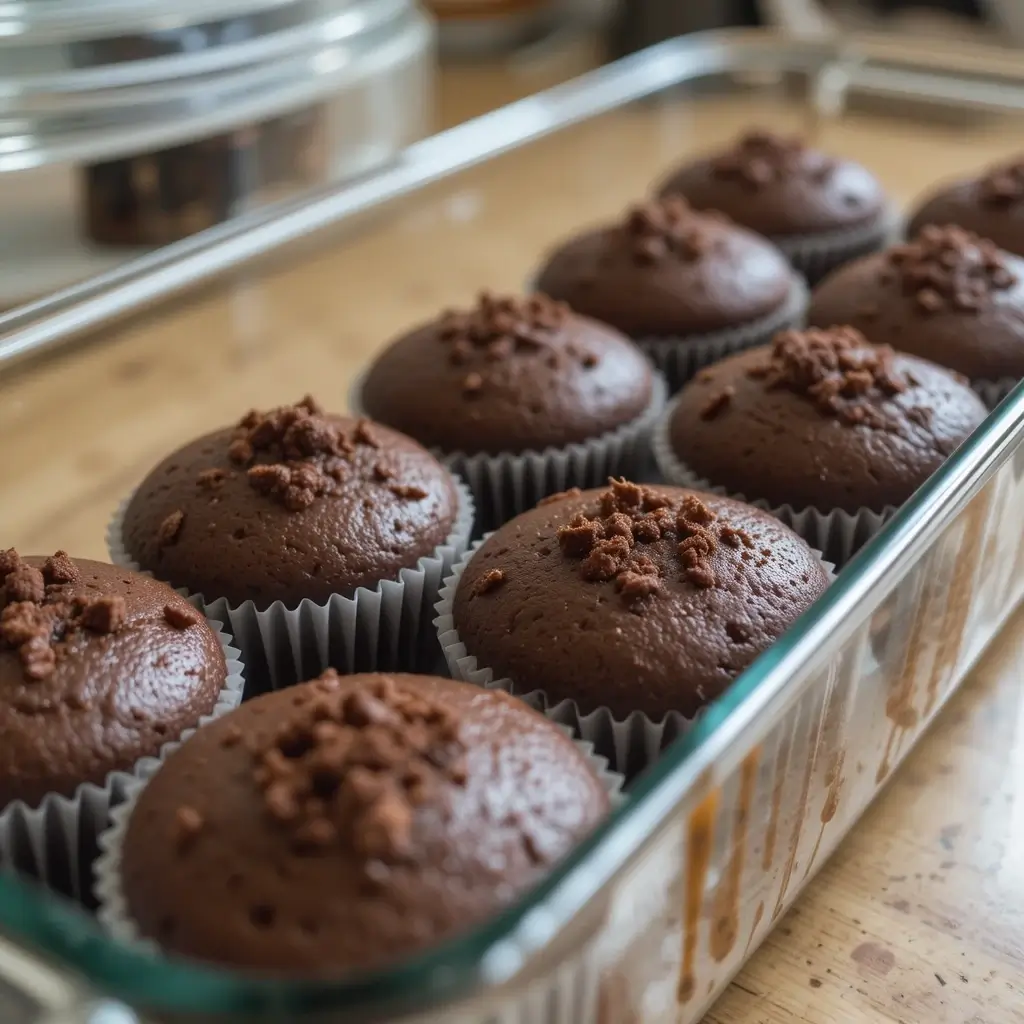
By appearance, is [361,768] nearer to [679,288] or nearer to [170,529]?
[170,529]

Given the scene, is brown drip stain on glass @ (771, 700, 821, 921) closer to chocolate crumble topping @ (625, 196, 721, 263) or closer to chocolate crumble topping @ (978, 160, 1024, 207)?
chocolate crumble topping @ (625, 196, 721, 263)

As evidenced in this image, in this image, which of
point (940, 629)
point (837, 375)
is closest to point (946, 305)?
point (837, 375)

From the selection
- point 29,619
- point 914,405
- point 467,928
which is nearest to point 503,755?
point 467,928

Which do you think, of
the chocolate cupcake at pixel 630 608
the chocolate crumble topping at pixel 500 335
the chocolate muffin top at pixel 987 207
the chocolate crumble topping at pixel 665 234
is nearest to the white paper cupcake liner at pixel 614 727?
the chocolate cupcake at pixel 630 608

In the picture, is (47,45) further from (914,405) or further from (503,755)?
(503,755)

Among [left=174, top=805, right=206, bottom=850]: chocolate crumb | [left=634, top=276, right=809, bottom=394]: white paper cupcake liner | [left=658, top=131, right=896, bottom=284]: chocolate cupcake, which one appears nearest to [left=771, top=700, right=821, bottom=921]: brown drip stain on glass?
[left=174, top=805, right=206, bottom=850]: chocolate crumb

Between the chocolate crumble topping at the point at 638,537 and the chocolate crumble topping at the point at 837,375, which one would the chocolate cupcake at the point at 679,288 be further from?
the chocolate crumble topping at the point at 638,537
